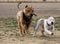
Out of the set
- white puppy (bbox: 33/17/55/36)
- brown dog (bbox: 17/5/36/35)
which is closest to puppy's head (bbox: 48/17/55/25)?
white puppy (bbox: 33/17/55/36)

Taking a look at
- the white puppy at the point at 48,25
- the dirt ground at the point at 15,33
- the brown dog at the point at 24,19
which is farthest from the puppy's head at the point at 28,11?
the dirt ground at the point at 15,33

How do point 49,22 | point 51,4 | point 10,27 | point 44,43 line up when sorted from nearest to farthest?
1. point 44,43
2. point 49,22
3. point 10,27
4. point 51,4

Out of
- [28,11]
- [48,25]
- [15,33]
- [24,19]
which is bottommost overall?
[15,33]

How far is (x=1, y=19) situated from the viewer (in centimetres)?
1447

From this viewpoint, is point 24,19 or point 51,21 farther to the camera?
point 24,19

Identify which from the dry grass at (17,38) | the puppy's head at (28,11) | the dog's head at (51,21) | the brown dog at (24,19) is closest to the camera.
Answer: the dry grass at (17,38)

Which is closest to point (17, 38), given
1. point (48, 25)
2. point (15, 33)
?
point (15, 33)

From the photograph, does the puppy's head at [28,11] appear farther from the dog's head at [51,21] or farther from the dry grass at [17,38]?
the dry grass at [17,38]

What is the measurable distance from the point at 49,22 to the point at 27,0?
924 centimetres

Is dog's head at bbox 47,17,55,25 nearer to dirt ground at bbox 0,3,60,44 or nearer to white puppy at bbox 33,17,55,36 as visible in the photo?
white puppy at bbox 33,17,55,36

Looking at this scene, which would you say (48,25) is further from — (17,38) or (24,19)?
(17,38)

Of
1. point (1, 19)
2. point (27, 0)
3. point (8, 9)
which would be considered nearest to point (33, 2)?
point (27, 0)

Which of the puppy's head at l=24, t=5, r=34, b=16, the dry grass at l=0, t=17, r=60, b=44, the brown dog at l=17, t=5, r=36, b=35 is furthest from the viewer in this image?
the brown dog at l=17, t=5, r=36, b=35

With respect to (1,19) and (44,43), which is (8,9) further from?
(44,43)
